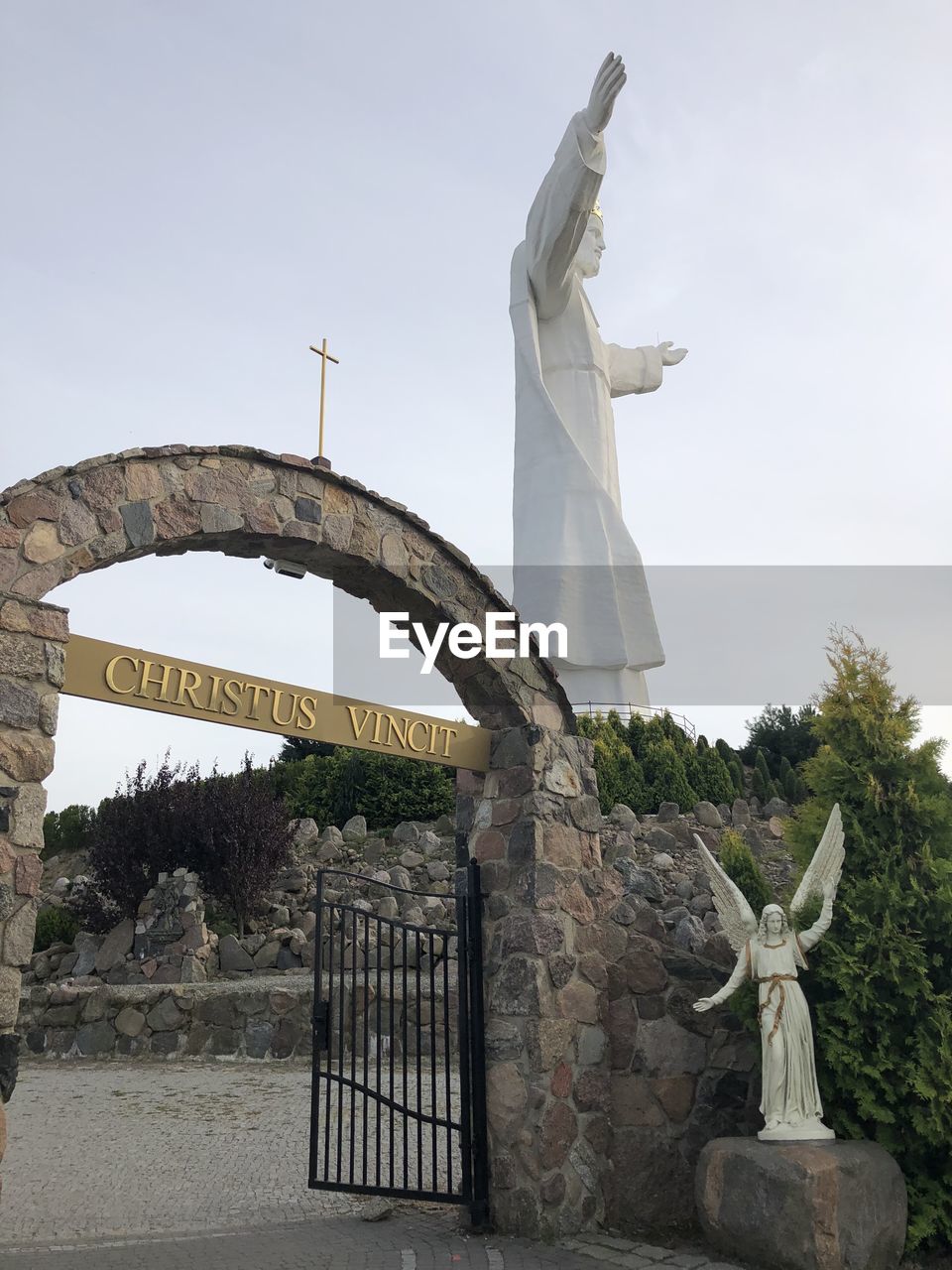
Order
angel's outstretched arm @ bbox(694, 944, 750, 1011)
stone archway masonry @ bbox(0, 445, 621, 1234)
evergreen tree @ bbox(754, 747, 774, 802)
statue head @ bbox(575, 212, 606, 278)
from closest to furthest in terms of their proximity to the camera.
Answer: stone archway masonry @ bbox(0, 445, 621, 1234) → angel's outstretched arm @ bbox(694, 944, 750, 1011) → evergreen tree @ bbox(754, 747, 774, 802) → statue head @ bbox(575, 212, 606, 278)

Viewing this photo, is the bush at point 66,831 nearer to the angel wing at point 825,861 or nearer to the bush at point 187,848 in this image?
the bush at point 187,848

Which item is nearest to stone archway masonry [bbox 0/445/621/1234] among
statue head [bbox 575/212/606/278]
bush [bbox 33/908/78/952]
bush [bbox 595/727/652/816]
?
bush [bbox 595/727/652/816]

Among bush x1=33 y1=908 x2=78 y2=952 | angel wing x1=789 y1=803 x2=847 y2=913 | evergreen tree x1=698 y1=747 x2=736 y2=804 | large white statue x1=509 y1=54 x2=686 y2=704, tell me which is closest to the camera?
angel wing x1=789 y1=803 x2=847 y2=913

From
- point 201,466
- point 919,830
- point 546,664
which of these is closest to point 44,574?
point 201,466

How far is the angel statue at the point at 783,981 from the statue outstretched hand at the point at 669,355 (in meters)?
15.8

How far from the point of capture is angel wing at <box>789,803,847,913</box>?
4.90 metres

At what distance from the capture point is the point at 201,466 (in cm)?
435

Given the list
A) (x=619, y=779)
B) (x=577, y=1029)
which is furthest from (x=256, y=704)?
(x=619, y=779)

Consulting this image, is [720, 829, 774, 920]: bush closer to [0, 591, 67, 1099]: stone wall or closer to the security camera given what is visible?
the security camera

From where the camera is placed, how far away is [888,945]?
4.74m

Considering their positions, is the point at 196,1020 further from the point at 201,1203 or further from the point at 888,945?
the point at 888,945

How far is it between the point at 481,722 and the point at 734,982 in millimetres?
1777

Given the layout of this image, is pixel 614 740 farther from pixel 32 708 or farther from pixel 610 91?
pixel 32 708

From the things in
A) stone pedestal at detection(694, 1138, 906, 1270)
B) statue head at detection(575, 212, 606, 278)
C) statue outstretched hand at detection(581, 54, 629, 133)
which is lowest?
stone pedestal at detection(694, 1138, 906, 1270)
